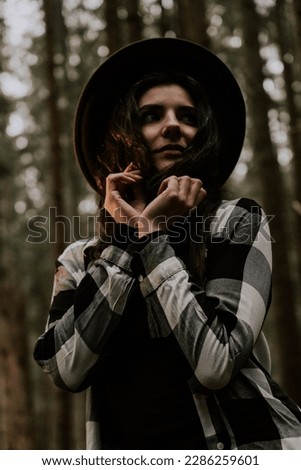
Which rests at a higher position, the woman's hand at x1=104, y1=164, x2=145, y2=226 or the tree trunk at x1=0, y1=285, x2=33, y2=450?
the woman's hand at x1=104, y1=164, x2=145, y2=226

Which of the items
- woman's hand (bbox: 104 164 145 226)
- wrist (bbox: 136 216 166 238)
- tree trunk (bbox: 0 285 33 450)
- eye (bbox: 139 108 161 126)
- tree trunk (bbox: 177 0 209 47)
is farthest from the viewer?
tree trunk (bbox: 0 285 33 450)

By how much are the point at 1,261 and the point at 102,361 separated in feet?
30.3

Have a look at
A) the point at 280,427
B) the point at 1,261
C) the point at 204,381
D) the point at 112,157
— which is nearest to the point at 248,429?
the point at 280,427

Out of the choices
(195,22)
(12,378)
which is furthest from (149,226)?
(12,378)

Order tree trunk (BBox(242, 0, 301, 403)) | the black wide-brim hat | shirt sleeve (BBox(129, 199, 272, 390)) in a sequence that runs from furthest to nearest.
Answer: tree trunk (BBox(242, 0, 301, 403))
the black wide-brim hat
shirt sleeve (BBox(129, 199, 272, 390))

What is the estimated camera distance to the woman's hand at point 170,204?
222cm

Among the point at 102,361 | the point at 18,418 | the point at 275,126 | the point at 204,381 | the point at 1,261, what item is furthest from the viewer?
the point at 275,126

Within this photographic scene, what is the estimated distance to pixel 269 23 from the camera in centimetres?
1236

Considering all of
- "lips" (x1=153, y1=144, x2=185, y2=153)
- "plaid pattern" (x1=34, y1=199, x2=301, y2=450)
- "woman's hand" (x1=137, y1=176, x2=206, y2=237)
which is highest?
"lips" (x1=153, y1=144, x2=185, y2=153)

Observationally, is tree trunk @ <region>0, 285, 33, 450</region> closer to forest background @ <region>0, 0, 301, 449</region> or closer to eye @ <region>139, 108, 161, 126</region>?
forest background @ <region>0, 0, 301, 449</region>

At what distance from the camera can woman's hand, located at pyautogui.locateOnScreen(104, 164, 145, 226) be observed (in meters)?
2.34

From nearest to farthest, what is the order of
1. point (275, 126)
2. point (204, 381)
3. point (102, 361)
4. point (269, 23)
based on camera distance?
point (204, 381) < point (102, 361) < point (269, 23) < point (275, 126)

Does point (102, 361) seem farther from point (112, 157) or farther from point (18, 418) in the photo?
point (18, 418)

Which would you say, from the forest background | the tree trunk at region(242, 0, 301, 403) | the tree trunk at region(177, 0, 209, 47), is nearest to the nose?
the forest background
